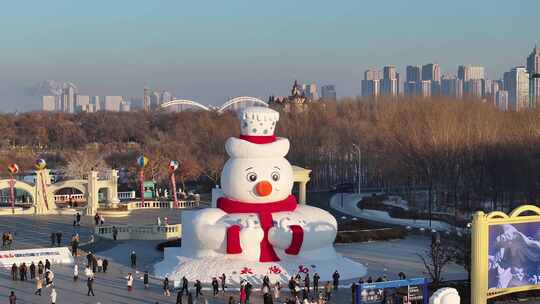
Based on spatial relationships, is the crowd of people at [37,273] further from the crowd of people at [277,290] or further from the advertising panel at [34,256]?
the crowd of people at [277,290]

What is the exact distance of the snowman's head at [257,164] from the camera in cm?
2605

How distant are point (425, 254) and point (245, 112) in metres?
10.7

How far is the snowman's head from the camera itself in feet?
85.5

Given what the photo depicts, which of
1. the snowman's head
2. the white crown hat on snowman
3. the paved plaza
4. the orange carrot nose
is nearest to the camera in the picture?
the paved plaza

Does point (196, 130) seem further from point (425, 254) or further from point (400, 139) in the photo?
point (425, 254)

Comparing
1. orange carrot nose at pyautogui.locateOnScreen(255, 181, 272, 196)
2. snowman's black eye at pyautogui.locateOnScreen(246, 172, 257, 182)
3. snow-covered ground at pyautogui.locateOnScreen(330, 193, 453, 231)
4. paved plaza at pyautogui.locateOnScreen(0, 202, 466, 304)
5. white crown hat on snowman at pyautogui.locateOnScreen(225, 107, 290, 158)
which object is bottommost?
snow-covered ground at pyautogui.locateOnScreen(330, 193, 453, 231)

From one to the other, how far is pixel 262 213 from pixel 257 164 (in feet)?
5.26

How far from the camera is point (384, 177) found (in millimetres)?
61812

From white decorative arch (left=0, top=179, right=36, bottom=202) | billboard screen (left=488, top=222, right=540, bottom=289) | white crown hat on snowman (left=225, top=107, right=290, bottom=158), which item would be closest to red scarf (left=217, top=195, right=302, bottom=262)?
white crown hat on snowman (left=225, top=107, right=290, bottom=158)

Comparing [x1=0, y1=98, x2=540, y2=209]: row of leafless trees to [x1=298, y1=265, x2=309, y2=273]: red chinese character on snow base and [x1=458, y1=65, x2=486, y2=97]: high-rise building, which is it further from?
[x1=458, y1=65, x2=486, y2=97]: high-rise building

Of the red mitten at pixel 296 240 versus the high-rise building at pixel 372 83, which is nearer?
the red mitten at pixel 296 240

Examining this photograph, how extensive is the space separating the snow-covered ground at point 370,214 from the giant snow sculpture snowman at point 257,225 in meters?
14.3

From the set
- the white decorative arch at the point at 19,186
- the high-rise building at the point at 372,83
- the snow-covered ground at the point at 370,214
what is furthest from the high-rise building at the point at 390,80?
the white decorative arch at the point at 19,186

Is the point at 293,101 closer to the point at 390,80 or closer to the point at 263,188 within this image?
the point at 263,188
